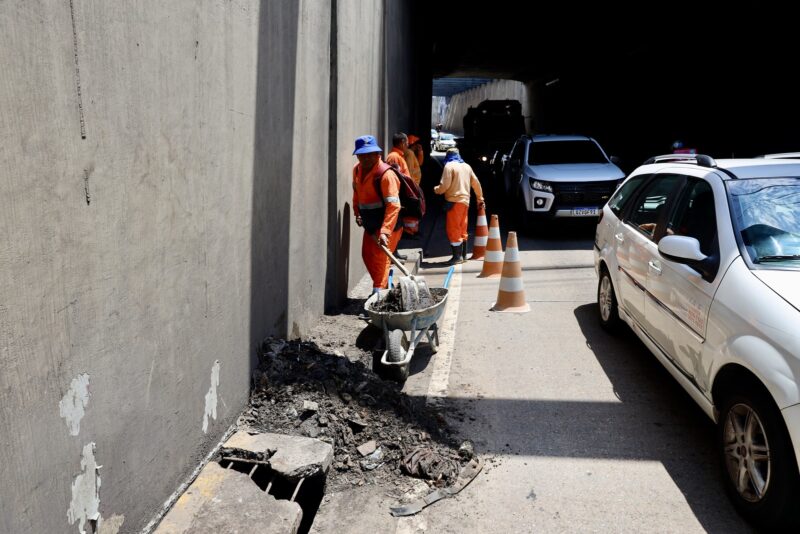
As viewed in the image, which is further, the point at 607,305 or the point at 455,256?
the point at 455,256

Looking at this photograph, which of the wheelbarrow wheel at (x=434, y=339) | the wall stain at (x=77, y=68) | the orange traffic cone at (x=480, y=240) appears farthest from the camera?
the orange traffic cone at (x=480, y=240)

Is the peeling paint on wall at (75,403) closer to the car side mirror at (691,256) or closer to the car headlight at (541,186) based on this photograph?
the car side mirror at (691,256)

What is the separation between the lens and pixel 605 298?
701 centimetres

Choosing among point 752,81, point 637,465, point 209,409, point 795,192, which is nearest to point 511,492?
point 637,465

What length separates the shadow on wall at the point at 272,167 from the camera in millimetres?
4898

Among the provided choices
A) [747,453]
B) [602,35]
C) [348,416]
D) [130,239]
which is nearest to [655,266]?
[747,453]

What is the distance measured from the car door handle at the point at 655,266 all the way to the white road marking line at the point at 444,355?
188 cm

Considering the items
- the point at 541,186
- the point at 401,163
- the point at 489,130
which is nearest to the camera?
the point at 401,163

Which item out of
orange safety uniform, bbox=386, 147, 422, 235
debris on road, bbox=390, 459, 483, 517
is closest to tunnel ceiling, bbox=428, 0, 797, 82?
orange safety uniform, bbox=386, 147, 422, 235

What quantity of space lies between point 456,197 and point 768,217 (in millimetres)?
6953

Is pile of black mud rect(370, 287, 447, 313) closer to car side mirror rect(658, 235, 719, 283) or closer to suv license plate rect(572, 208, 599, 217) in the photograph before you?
car side mirror rect(658, 235, 719, 283)

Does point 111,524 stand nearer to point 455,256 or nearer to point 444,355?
point 444,355

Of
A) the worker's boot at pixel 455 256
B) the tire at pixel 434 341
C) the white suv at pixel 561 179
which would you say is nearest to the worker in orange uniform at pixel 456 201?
the worker's boot at pixel 455 256

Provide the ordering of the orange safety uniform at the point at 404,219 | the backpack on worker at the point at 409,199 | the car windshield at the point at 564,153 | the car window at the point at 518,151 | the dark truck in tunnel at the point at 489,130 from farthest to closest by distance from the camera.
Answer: the dark truck in tunnel at the point at 489,130 < the car window at the point at 518,151 < the car windshield at the point at 564,153 < the orange safety uniform at the point at 404,219 < the backpack on worker at the point at 409,199
